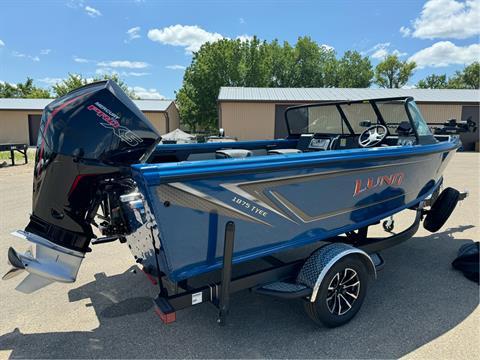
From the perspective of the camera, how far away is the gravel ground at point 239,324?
2488mm

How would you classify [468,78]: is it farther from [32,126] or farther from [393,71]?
[32,126]

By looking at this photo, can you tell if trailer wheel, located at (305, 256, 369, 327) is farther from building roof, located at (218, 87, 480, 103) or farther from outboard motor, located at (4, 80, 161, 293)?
building roof, located at (218, 87, 480, 103)

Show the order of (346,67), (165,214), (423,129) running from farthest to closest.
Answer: (346,67), (423,129), (165,214)

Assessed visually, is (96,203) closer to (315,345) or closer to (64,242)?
(64,242)

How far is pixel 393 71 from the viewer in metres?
53.5

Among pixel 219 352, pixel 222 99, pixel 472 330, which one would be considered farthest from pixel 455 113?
pixel 219 352

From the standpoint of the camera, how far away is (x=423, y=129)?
399cm

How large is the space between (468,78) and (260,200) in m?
63.8

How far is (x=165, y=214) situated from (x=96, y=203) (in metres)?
0.78

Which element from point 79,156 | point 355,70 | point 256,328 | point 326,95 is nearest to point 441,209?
point 256,328

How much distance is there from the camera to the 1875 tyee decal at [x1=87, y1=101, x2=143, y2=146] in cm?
239

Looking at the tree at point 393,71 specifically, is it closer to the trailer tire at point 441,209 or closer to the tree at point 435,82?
the tree at point 435,82

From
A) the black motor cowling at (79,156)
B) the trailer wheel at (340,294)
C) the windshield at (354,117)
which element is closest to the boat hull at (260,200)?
the trailer wheel at (340,294)

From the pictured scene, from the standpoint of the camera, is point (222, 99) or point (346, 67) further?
point (346, 67)
